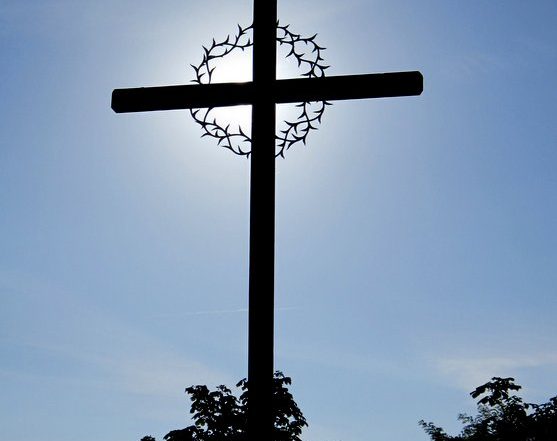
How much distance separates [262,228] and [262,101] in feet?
3.61

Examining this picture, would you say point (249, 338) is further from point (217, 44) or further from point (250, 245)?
point (217, 44)

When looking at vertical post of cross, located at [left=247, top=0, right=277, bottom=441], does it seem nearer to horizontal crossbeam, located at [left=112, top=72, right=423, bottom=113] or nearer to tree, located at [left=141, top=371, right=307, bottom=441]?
horizontal crossbeam, located at [left=112, top=72, right=423, bottom=113]

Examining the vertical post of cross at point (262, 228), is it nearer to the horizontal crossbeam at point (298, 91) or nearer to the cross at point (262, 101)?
the cross at point (262, 101)

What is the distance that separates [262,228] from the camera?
4980 mm

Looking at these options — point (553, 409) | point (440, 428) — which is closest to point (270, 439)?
point (553, 409)

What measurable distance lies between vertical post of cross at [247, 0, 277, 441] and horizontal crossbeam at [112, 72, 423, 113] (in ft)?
0.38

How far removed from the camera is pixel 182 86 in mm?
5871

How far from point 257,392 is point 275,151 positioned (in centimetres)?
180

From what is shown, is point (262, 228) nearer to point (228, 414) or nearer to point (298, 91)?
point (298, 91)

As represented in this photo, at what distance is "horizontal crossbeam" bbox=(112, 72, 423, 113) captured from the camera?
5.61m

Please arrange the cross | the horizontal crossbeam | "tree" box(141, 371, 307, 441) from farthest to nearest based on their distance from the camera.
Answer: "tree" box(141, 371, 307, 441) < the horizontal crossbeam < the cross

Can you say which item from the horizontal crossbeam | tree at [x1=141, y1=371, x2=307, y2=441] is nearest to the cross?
the horizontal crossbeam

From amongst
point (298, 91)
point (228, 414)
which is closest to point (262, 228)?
point (298, 91)

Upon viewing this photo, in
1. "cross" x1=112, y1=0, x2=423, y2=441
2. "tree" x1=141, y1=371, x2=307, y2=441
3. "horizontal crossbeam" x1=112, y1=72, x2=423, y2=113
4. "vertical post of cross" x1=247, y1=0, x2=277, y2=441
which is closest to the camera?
"vertical post of cross" x1=247, y1=0, x2=277, y2=441
